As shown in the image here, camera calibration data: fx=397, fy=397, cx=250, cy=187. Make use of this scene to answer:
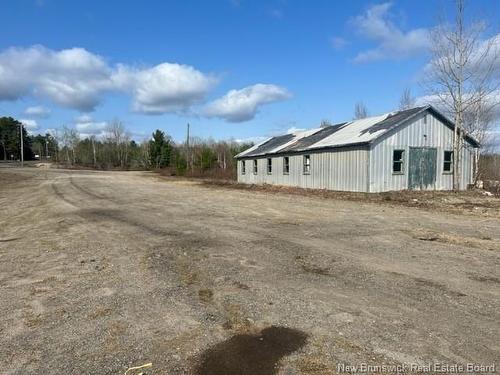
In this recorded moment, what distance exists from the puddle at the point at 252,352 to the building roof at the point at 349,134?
56.2 ft

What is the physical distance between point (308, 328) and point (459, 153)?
2172 centimetres

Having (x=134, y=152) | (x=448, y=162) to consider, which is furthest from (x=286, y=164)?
(x=134, y=152)

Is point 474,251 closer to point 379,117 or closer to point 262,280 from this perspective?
point 262,280

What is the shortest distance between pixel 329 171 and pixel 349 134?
2576 mm

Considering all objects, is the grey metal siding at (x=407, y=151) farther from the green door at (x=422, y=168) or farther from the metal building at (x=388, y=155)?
the green door at (x=422, y=168)

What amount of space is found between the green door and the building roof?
6.39 ft

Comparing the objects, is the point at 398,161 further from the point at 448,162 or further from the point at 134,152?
the point at 134,152

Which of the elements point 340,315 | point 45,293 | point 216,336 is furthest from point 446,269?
point 45,293

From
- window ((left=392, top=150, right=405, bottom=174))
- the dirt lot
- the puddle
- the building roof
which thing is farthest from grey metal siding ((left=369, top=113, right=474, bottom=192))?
the puddle

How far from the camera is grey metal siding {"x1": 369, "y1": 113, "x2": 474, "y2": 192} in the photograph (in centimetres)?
2033

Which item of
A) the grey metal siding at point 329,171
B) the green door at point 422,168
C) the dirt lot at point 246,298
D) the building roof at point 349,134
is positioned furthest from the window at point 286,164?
the dirt lot at point 246,298

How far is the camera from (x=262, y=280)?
569 cm

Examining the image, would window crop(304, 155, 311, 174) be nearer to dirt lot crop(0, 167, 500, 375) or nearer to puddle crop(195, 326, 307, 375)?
dirt lot crop(0, 167, 500, 375)

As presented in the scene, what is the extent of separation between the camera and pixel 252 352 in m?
3.58
